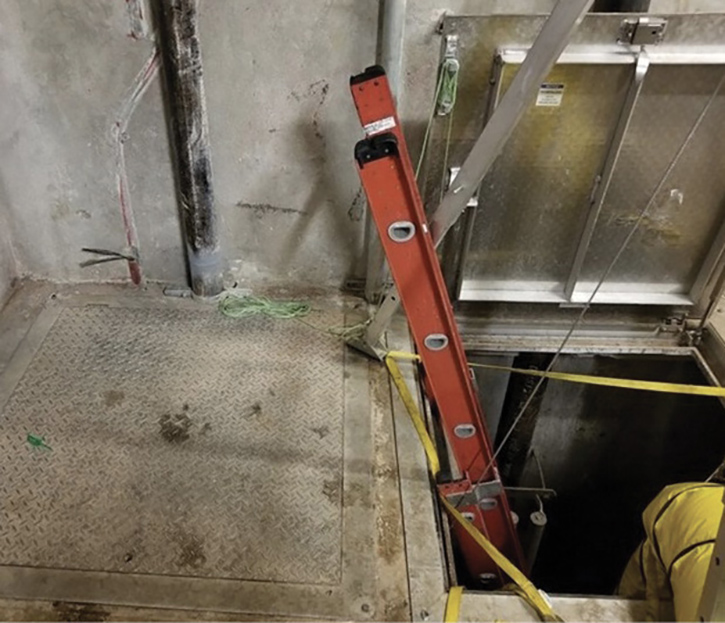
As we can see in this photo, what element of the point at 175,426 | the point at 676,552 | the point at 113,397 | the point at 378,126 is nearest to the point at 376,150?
the point at 378,126

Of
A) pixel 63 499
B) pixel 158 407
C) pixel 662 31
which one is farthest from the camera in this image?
pixel 158 407

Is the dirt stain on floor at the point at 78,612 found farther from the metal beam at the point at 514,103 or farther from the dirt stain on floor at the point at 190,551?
the metal beam at the point at 514,103

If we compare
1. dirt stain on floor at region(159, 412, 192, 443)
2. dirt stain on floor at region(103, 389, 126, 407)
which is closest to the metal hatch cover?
dirt stain on floor at region(159, 412, 192, 443)

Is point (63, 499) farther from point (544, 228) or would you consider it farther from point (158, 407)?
point (544, 228)

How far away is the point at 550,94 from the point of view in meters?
1.93

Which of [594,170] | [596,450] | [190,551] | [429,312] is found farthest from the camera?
[596,450]

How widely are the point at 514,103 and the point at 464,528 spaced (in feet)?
3.87

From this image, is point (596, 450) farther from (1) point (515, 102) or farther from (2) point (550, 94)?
(1) point (515, 102)

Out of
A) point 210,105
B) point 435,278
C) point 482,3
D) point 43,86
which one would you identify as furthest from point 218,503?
point 482,3

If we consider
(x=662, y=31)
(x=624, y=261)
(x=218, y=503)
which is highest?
(x=662, y=31)

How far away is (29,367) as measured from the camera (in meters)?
2.10

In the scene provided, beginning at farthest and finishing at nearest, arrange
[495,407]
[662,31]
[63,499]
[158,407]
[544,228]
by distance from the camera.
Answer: [495,407]
[544,228]
[158,407]
[662,31]
[63,499]

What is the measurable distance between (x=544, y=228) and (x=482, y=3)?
0.75m

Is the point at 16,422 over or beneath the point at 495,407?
over
